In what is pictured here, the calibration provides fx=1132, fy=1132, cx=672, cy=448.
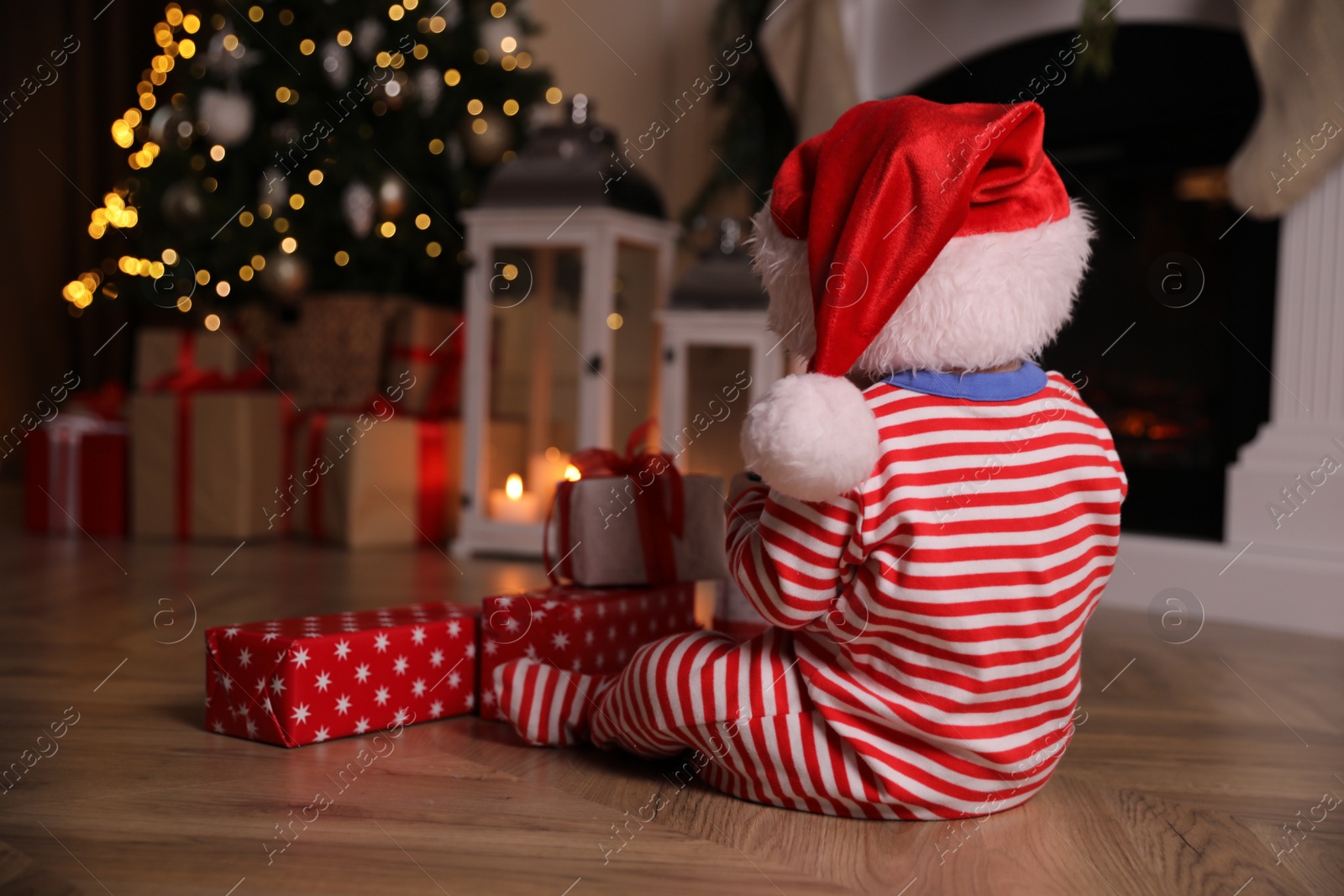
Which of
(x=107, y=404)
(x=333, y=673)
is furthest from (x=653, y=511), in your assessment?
(x=107, y=404)

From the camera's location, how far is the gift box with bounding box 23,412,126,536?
2789 mm

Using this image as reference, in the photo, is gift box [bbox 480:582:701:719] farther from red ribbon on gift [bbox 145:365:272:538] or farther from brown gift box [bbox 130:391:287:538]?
red ribbon on gift [bbox 145:365:272:538]

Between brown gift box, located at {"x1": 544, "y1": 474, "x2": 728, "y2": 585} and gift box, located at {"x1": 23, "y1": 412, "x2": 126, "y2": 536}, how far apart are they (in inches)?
75.1

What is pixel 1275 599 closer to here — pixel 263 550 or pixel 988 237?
pixel 988 237

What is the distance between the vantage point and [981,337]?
0.92m

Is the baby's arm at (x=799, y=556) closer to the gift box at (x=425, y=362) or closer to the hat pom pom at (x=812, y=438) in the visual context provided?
the hat pom pom at (x=812, y=438)

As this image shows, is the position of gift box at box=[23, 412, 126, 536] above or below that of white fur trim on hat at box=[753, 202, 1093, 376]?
below

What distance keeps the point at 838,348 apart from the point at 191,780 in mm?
679

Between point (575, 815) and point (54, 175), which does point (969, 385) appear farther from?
point (54, 175)

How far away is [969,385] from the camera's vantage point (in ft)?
3.06

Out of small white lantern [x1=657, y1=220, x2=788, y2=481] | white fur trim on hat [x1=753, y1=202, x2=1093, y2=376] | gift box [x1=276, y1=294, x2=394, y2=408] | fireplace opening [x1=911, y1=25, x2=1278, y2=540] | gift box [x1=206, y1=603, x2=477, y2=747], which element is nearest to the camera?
white fur trim on hat [x1=753, y1=202, x2=1093, y2=376]

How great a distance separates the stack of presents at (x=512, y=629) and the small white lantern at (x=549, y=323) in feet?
3.58

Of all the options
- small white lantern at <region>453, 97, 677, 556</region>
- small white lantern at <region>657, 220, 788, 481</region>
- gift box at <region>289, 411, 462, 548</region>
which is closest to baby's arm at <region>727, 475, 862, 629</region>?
small white lantern at <region>657, 220, 788, 481</region>

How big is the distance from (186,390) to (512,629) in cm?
189
